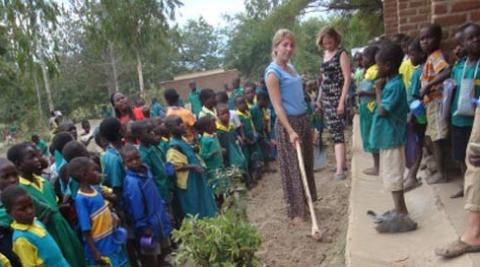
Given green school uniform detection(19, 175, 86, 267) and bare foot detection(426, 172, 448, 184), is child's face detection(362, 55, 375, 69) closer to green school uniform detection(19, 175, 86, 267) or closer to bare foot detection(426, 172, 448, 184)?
bare foot detection(426, 172, 448, 184)

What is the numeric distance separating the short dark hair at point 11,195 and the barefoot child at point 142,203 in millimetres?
1275

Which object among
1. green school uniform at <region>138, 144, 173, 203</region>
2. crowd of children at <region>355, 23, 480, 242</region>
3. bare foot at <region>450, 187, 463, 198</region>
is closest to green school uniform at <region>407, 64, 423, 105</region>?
crowd of children at <region>355, 23, 480, 242</region>

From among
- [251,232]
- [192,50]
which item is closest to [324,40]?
[251,232]

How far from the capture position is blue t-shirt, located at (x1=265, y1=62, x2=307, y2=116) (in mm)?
4727

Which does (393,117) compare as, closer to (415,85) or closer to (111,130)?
(415,85)

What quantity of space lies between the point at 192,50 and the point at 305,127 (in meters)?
50.7

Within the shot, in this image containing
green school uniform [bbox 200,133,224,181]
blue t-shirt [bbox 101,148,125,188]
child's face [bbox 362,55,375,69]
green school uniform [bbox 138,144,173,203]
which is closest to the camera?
blue t-shirt [bbox 101,148,125,188]

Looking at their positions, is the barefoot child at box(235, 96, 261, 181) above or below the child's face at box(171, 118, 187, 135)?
below

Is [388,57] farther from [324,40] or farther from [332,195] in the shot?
[332,195]

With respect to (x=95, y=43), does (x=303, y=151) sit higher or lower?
lower

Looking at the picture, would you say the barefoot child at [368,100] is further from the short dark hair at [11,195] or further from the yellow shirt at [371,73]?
the short dark hair at [11,195]

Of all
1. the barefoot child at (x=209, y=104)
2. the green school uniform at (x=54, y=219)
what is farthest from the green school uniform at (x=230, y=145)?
the green school uniform at (x=54, y=219)

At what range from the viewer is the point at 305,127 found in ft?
16.1

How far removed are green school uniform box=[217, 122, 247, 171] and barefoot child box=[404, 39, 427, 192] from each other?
9.84ft
